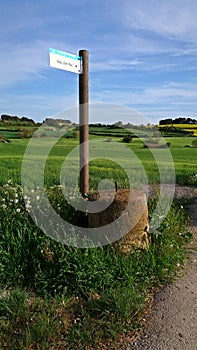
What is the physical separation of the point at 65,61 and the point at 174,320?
337 cm

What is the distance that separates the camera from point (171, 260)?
4.66 meters

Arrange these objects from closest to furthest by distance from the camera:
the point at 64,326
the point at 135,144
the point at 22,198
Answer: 1. the point at 64,326
2. the point at 22,198
3. the point at 135,144

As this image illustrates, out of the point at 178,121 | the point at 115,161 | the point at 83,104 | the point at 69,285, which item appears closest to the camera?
the point at 69,285

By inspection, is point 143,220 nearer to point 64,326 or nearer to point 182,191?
point 64,326

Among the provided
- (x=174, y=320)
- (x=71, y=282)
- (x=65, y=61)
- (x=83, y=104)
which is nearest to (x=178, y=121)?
(x=83, y=104)

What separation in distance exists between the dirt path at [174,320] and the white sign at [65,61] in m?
2.93

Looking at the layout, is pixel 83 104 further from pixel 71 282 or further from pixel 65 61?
pixel 71 282

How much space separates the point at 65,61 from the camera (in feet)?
17.3

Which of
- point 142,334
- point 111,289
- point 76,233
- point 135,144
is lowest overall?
point 142,334

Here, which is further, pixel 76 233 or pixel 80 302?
pixel 76 233

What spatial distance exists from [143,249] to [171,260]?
13.9 inches

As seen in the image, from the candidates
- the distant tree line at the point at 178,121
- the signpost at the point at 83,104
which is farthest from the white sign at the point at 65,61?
the distant tree line at the point at 178,121

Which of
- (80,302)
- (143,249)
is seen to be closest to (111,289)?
(80,302)

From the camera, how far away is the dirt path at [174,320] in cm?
337
